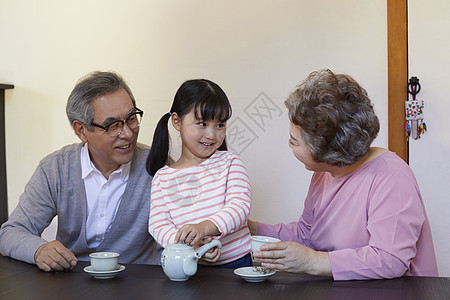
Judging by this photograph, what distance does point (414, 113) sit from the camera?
8.63 feet

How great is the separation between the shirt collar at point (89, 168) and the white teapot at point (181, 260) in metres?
0.79

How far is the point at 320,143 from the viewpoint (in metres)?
1.56

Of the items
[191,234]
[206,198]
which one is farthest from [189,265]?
[206,198]

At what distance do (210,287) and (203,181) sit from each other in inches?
20.2

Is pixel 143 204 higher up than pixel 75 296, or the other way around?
pixel 143 204

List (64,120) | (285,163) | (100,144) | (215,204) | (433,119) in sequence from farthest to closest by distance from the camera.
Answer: (64,120) → (285,163) → (433,119) → (100,144) → (215,204)

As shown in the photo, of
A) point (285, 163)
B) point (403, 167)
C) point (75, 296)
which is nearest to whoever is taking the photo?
point (75, 296)

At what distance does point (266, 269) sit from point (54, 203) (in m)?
1.10

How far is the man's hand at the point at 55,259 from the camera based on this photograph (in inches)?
63.2

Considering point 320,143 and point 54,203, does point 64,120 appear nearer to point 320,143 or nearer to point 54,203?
point 54,203

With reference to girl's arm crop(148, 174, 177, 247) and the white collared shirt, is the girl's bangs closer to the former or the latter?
girl's arm crop(148, 174, 177, 247)

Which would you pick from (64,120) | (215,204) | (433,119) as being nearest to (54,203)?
(215,204)

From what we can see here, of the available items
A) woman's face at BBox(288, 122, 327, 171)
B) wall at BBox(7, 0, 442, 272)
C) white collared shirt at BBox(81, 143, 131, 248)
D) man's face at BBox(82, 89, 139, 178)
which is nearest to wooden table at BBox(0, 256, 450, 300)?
woman's face at BBox(288, 122, 327, 171)

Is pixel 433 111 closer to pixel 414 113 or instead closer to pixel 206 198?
pixel 414 113
